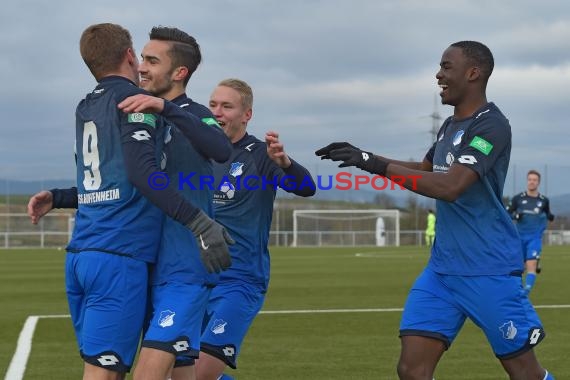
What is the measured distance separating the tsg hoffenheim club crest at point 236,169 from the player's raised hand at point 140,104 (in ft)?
6.98

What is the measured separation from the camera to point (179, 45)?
5.35 metres

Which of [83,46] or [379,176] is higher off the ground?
[83,46]

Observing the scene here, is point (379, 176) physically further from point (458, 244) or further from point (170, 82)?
point (170, 82)

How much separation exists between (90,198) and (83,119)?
402 millimetres

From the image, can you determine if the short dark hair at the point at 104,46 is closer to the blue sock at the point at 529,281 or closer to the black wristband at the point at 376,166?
the black wristband at the point at 376,166

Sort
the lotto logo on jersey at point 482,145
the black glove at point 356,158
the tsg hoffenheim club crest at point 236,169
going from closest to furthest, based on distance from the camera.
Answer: the black glove at point 356,158
the lotto logo on jersey at point 482,145
the tsg hoffenheim club crest at point 236,169

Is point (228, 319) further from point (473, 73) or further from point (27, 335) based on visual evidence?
point (27, 335)

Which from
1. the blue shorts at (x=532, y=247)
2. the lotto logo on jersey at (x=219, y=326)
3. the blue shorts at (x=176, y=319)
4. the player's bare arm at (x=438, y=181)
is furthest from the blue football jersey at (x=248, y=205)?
the blue shorts at (x=532, y=247)

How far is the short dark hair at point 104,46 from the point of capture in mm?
5000

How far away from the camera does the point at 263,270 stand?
6871 millimetres

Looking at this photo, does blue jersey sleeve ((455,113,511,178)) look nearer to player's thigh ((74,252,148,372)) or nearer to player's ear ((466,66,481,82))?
player's ear ((466,66,481,82))

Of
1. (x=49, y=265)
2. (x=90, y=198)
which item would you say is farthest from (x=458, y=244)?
(x=49, y=265)

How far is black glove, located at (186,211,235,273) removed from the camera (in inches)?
188

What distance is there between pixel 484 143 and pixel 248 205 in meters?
1.76
